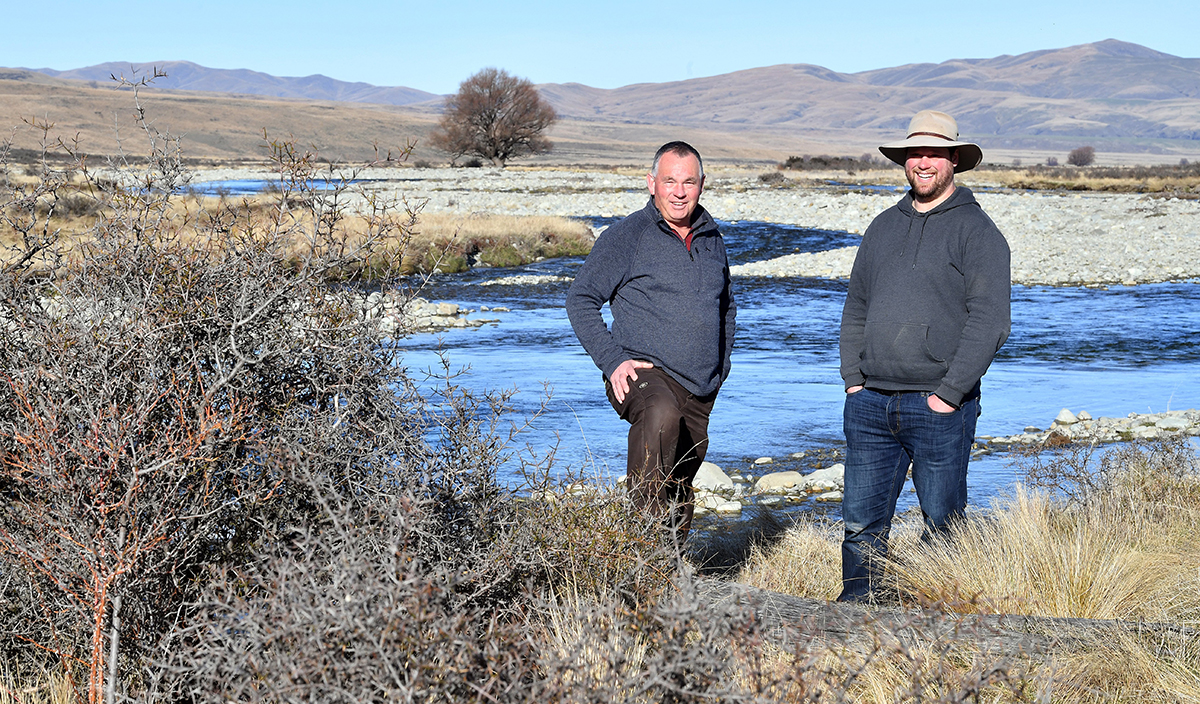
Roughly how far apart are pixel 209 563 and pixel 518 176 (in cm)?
5478

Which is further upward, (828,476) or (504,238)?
(504,238)

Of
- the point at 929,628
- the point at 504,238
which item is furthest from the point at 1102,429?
the point at 504,238

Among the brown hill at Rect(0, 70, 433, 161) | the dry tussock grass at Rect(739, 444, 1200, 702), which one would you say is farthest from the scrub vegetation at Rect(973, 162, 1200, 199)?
the brown hill at Rect(0, 70, 433, 161)

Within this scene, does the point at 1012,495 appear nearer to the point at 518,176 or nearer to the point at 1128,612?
the point at 1128,612

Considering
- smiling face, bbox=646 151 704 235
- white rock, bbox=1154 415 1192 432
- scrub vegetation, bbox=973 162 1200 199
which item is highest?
scrub vegetation, bbox=973 162 1200 199

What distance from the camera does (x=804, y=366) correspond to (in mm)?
12016

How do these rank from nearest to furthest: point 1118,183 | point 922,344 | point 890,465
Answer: point 922,344 < point 890,465 < point 1118,183

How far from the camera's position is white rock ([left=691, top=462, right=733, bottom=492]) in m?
7.01

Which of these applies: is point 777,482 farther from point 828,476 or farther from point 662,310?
point 662,310

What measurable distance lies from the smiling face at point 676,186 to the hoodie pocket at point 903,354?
874 mm

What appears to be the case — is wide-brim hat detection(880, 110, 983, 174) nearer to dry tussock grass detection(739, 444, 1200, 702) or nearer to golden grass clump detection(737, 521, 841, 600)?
dry tussock grass detection(739, 444, 1200, 702)

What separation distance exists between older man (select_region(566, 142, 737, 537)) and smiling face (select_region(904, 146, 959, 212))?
2.69ft

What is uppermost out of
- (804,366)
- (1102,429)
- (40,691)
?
(40,691)

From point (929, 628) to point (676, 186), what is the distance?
1878 millimetres
